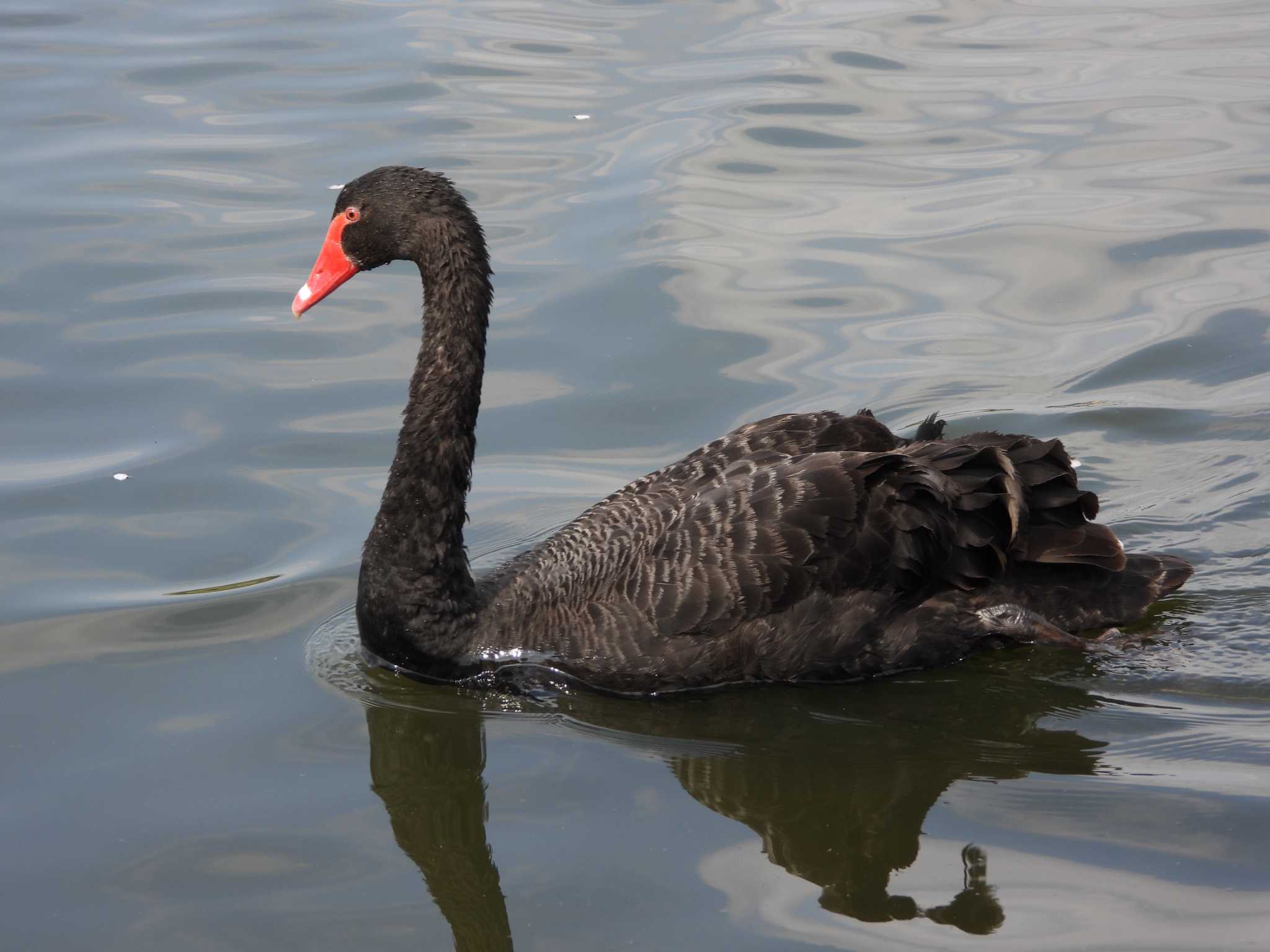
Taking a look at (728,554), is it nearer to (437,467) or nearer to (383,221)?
(437,467)

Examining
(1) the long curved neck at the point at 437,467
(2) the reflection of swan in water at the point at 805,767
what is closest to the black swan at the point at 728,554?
(1) the long curved neck at the point at 437,467

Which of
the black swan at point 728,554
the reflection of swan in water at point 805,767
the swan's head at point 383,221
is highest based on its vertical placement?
the swan's head at point 383,221

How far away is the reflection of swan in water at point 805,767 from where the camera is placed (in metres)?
5.35

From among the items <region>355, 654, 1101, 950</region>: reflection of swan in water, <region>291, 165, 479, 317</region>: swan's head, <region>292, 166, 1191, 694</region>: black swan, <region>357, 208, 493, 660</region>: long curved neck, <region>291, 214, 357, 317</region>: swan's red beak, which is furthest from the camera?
<region>291, 214, 357, 317</region>: swan's red beak

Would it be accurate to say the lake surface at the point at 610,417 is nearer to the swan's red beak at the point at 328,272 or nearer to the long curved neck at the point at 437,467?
the long curved neck at the point at 437,467

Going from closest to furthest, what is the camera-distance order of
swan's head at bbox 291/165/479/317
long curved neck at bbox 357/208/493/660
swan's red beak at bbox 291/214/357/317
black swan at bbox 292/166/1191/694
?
black swan at bbox 292/166/1191/694 < long curved neck at bbox 357/208/493/660 < swan's head at bbox 291/165/479/317 < swan's red beak at bbox 291/214/357/317

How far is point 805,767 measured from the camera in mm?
6113

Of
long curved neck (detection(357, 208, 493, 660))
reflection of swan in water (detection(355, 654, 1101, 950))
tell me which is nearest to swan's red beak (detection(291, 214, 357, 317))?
long curved neck (detection(357, 208, 493, 660))

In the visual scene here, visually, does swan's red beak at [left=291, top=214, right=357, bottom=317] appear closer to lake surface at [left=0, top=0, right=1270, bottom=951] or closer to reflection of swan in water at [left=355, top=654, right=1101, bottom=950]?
lake surface at [left=0, top=0, right=1270, bottom=951]

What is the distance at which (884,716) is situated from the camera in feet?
21.3

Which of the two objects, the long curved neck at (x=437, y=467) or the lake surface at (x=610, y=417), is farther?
the long curved neck at (x=437, y=467)

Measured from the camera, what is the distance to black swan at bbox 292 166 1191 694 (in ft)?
22.0

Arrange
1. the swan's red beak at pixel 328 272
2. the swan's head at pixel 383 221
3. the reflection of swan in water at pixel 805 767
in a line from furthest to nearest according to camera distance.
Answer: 1. the swan's red beak at pixel 328 272
2. the swan's head at pixel 383 221
3. the reflection of swan in water at pixel 805 767

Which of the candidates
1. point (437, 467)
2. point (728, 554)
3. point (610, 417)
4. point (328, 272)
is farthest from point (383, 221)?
point (610, 417)
